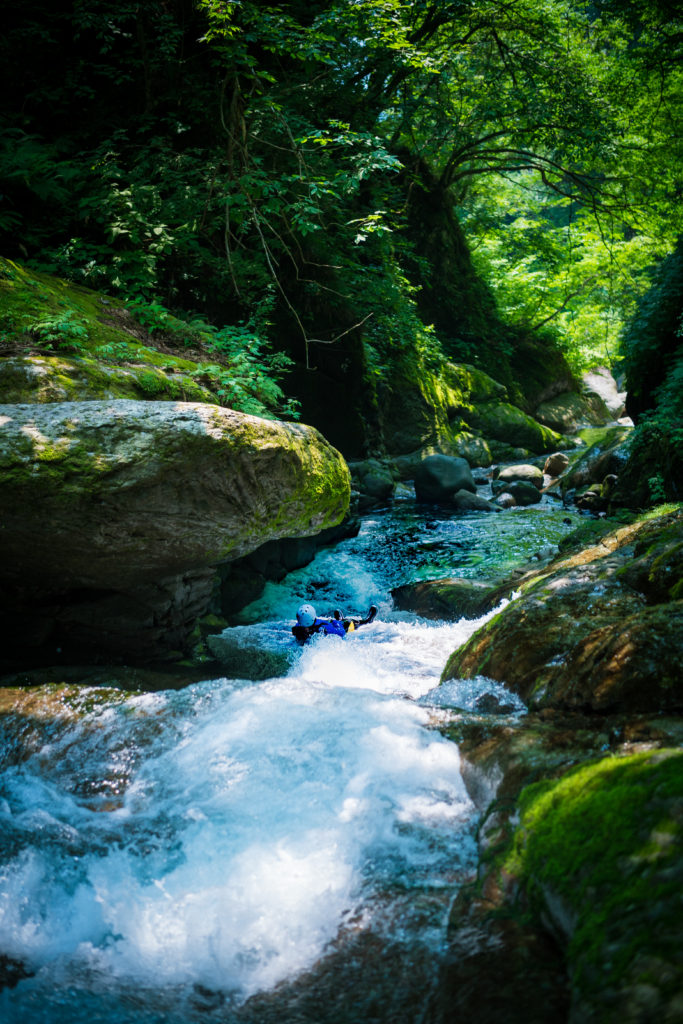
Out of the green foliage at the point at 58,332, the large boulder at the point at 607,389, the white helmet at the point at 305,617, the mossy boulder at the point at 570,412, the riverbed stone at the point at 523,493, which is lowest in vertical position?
the white helmet at the point at 305,617

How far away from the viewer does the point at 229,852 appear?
2516 millimetres

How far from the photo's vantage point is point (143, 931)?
2230 millimetres

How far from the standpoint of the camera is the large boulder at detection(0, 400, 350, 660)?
3928 mm

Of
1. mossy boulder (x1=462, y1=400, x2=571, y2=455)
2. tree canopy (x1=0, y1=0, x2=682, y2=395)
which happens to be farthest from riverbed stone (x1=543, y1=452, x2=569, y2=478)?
tree canopy (x1=0, y1=0, x2=682, y2=395)

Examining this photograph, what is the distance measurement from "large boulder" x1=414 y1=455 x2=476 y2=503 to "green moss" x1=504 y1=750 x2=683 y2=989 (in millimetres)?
10685

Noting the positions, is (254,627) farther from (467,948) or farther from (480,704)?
(467,948)

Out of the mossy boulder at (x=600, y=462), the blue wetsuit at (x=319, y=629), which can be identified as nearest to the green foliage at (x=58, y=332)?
the blue wetsuit at (x=319, y=629)

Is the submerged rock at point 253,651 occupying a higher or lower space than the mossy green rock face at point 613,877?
lower

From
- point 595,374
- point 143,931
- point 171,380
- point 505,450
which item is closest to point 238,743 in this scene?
point 143,931

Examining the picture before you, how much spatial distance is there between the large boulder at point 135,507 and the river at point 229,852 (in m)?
1.22

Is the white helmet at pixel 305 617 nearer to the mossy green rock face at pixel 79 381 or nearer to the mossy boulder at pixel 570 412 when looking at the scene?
the mossy green rock face at pixel 79 381

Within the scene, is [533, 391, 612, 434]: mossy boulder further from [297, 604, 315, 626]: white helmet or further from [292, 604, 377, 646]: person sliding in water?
[297, 604, 315, 626]: white helmet

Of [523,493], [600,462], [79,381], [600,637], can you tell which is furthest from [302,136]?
[600,462]

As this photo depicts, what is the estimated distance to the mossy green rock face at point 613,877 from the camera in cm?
130
